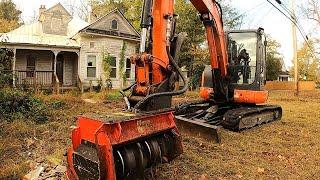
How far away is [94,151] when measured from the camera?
3896 millimetres

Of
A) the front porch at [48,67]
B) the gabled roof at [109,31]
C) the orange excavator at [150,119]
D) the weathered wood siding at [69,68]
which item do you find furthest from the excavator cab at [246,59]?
the weathered wood siding at [69,68]

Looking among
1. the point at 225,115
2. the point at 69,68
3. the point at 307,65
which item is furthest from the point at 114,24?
the point at 307,65

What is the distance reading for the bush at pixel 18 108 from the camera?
9.09 metres

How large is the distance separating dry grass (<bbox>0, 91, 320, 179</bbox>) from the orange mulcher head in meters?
0.67

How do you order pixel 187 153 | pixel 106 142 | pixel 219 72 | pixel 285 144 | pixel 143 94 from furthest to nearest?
pixel 219 72 < pixel 285 144 < pixel 187 153 < pixel 143 94 < pixel 106 142

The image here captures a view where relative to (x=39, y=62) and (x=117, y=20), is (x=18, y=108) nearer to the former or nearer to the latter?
(x=39, y=62)

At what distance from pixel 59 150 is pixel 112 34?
51.8ft

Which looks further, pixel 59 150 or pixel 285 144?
pixel 285 144

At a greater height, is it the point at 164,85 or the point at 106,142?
the point at 164,85

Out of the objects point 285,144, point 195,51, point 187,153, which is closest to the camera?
point 187,153

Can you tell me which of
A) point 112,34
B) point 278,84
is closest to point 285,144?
point 112,34

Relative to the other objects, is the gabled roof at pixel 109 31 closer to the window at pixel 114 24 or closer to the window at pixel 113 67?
the window at pixel 114 24

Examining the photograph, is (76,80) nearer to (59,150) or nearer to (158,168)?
(59,150)

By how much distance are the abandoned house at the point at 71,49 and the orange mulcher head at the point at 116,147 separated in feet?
49.1
